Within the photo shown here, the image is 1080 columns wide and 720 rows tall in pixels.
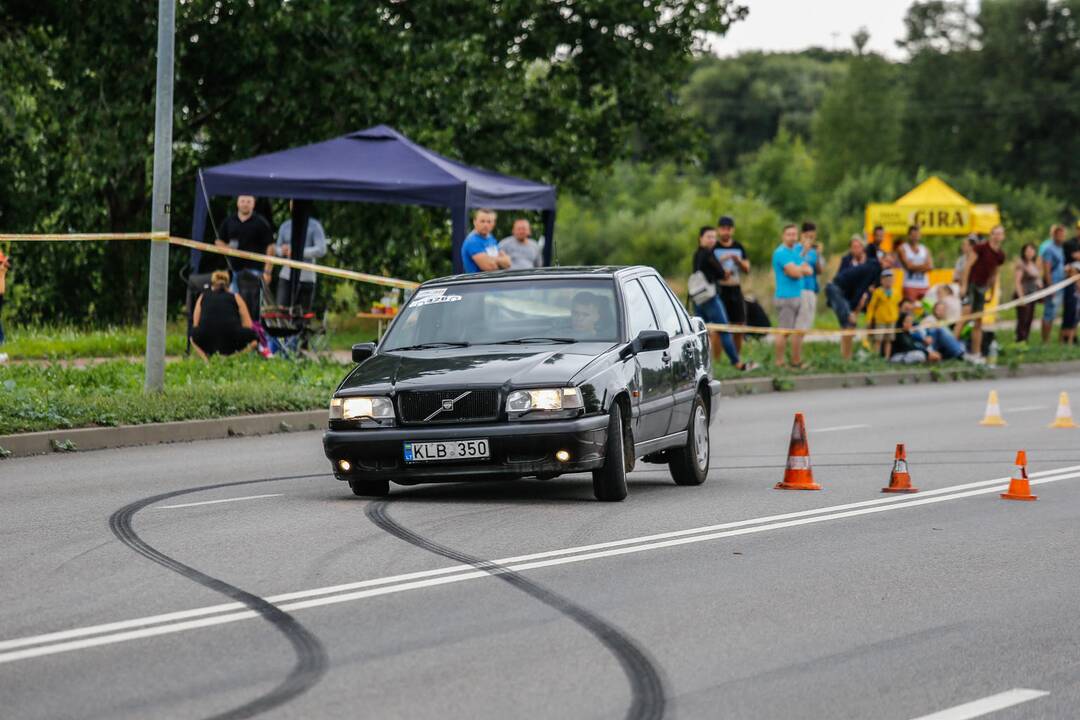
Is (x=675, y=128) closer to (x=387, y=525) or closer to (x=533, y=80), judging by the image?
(x=533, y=80)

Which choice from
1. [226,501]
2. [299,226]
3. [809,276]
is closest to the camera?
[226,501]

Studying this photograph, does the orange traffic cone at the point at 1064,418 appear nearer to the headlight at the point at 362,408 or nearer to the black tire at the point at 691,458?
the black tire at the point at 691,458

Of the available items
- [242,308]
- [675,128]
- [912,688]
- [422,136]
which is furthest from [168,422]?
[675,128]

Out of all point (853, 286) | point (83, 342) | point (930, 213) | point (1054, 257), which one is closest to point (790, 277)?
point (853, 286)

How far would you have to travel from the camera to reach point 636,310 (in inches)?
476

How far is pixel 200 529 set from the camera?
973cm

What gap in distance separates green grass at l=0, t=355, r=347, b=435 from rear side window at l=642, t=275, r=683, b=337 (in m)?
5.01

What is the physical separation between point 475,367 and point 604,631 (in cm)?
409

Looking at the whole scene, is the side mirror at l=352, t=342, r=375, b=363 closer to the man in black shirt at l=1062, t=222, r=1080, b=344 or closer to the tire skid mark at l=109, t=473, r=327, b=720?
the tire skid mark at l=109, t=473, r=327, b=720

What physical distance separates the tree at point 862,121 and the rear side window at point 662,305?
92.9 m

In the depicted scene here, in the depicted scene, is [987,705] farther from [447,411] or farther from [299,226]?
[299,226]

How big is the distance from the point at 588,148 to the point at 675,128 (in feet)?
11.7

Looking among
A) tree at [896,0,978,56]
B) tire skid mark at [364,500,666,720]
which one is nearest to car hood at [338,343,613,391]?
tire skid mark at [364,500,666,720]

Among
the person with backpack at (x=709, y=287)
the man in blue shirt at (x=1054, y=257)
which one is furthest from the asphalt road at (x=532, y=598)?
the man in blue shirt at (x=1054, y=257)
